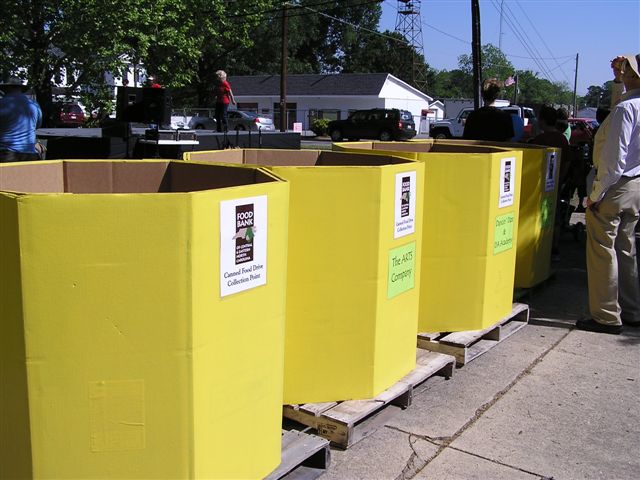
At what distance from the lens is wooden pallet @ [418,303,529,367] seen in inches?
179

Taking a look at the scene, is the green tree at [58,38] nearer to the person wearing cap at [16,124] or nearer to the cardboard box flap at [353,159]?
the person wearing cap at [16,124]

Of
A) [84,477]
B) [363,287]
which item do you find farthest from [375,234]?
[84,477]

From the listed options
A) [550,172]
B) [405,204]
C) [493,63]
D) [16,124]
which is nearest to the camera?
[405,204]

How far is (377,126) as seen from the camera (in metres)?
39.0

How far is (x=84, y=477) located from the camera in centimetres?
223

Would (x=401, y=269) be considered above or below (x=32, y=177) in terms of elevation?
below

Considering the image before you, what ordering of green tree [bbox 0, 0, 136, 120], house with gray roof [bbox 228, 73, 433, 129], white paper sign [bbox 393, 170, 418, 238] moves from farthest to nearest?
house with gray roof [bbox 228, 73, 433, 129]
green tree [bbox 0, 0, 136, 120]
white paper sign [bbox 393, 170, 418, 238]

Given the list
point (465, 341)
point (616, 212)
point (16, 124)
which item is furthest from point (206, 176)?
point (16, 124)

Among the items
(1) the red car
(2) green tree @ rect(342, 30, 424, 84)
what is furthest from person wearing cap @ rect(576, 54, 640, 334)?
(2) green tree @ rect(342, 30, 424, 84)

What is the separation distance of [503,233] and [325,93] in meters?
55.3

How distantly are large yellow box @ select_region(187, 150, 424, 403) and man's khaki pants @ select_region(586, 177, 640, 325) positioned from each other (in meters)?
2.26

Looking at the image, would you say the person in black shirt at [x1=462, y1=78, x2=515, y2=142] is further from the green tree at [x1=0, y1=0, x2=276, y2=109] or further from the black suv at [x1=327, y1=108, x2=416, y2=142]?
the black suv at [x1=327, y1=108, x2=416, y2=142]

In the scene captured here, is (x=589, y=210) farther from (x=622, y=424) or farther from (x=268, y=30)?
(x=268, y=30)

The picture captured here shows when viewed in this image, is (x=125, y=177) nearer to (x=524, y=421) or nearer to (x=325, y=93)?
(x=524, y=421)
